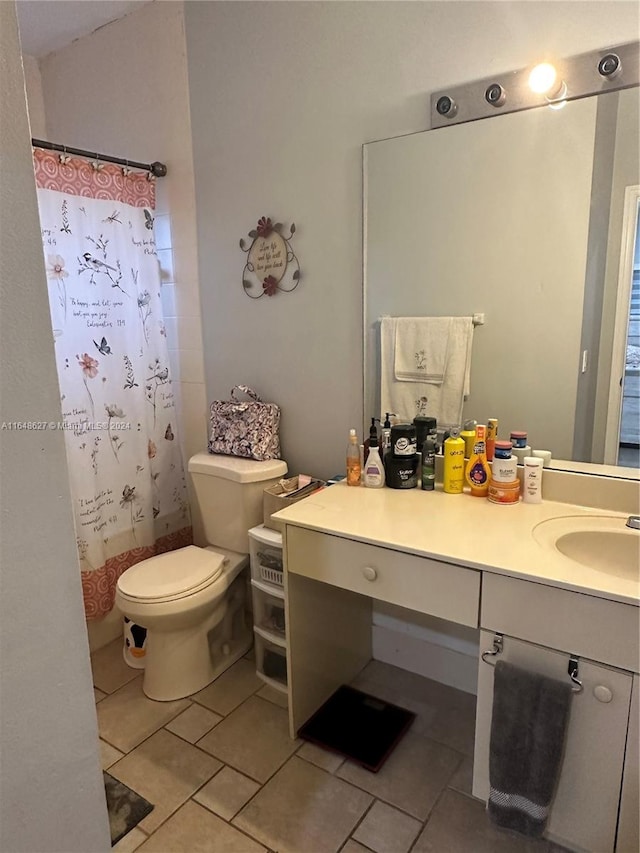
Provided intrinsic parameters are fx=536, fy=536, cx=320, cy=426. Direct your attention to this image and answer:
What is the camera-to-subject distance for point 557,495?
165cm

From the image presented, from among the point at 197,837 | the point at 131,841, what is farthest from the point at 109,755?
the point at 197,837

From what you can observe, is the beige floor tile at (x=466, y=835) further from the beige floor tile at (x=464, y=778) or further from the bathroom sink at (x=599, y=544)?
the bathroom sink at (x=599, y=544)

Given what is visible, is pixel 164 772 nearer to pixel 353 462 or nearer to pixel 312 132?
pixel 353 462

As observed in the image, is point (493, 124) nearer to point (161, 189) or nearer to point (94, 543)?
point (161, 189)

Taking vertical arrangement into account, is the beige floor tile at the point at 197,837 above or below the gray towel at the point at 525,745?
below

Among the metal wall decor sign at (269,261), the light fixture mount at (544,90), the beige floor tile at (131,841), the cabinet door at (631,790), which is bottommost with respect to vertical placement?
the beige floor tile at (131,841)

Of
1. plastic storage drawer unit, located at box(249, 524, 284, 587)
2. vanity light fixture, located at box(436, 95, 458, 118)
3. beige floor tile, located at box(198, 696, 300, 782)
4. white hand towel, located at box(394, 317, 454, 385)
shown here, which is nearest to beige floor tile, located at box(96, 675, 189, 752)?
beige floor tile, located at box(198, 696, 300, 782)

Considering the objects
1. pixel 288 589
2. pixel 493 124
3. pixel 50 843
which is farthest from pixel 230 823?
pixel 493 124

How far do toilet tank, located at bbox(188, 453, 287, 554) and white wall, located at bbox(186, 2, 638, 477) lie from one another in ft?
0.63

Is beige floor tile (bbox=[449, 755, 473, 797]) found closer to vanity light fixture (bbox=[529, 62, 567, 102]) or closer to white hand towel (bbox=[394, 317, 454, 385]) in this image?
white hand towel (bbox=[394, 317, 454, 385])

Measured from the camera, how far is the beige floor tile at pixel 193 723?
1836mm

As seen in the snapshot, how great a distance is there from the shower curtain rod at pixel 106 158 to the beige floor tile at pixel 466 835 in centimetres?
251

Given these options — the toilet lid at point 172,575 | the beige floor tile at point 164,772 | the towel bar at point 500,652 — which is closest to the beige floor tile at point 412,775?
the beige floor tile at point 164,772

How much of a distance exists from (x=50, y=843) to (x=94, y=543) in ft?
5.05
